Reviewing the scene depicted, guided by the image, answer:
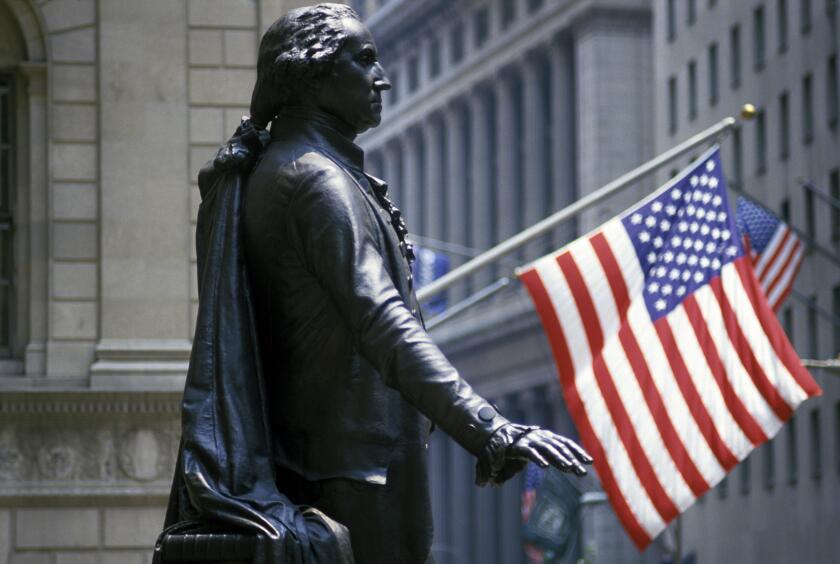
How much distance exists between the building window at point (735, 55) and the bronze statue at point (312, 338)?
6551 centimetres

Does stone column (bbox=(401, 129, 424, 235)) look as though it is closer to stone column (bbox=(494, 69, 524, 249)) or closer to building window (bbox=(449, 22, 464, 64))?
building window (bbox=(449, 22, 464, 64))

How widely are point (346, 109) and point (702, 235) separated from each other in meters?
17.8

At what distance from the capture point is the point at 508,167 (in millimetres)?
99688

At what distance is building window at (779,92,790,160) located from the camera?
67562mm

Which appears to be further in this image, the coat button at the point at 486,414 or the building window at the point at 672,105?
the building window at the point at 672,105

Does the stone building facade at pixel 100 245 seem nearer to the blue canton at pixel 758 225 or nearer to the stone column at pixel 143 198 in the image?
the stone column at pixel 143 198

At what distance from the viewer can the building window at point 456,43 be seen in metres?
105

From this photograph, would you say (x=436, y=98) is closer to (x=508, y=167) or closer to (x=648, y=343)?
(x=508, y=167)

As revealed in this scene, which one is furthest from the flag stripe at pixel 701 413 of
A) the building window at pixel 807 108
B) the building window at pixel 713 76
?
the building window at pixel 713 76

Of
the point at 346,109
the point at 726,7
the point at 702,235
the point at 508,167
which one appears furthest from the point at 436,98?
the point at 346,109

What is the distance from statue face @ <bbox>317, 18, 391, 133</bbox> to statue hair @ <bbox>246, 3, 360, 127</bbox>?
0.09 feet

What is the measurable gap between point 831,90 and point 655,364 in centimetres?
4214

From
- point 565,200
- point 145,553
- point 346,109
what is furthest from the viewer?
point 565,200

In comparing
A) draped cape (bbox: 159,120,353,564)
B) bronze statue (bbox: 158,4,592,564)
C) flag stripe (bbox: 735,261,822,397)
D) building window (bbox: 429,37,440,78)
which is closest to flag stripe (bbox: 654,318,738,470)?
flag stripe (bbox: 735,261,822,397)
